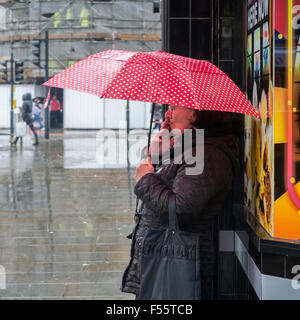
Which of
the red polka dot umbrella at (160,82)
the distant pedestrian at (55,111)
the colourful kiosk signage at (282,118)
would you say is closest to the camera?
the red polka dot umbrella at (160,82)

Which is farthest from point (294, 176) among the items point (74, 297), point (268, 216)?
point (74, 297)

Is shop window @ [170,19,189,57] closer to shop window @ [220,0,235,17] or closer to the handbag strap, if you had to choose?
shop window @ [220,0,235,17]

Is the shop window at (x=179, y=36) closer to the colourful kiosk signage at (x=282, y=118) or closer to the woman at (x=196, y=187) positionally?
the colourful kiosk signage at (x=282, y=118)

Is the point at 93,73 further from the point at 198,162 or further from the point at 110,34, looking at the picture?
the point at 110,34

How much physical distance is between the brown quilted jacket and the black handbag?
0.24 ft

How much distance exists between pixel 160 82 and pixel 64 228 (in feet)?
17.8

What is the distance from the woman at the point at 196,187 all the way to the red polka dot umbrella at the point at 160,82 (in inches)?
7.3

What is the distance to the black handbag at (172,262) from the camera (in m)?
3.25

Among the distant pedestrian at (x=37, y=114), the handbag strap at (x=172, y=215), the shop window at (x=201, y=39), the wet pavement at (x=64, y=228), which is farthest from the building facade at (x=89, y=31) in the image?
the handbag strap at (x=172, y=215)

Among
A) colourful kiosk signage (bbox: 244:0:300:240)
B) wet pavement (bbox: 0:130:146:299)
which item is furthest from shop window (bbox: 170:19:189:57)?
wet pavement (bbox: 0:130:146:299)

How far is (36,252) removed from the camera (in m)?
7.09

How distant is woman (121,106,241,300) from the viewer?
333 centimetres

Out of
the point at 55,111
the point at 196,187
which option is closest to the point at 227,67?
the point at 196,187

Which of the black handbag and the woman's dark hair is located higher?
the woman's dark hair
